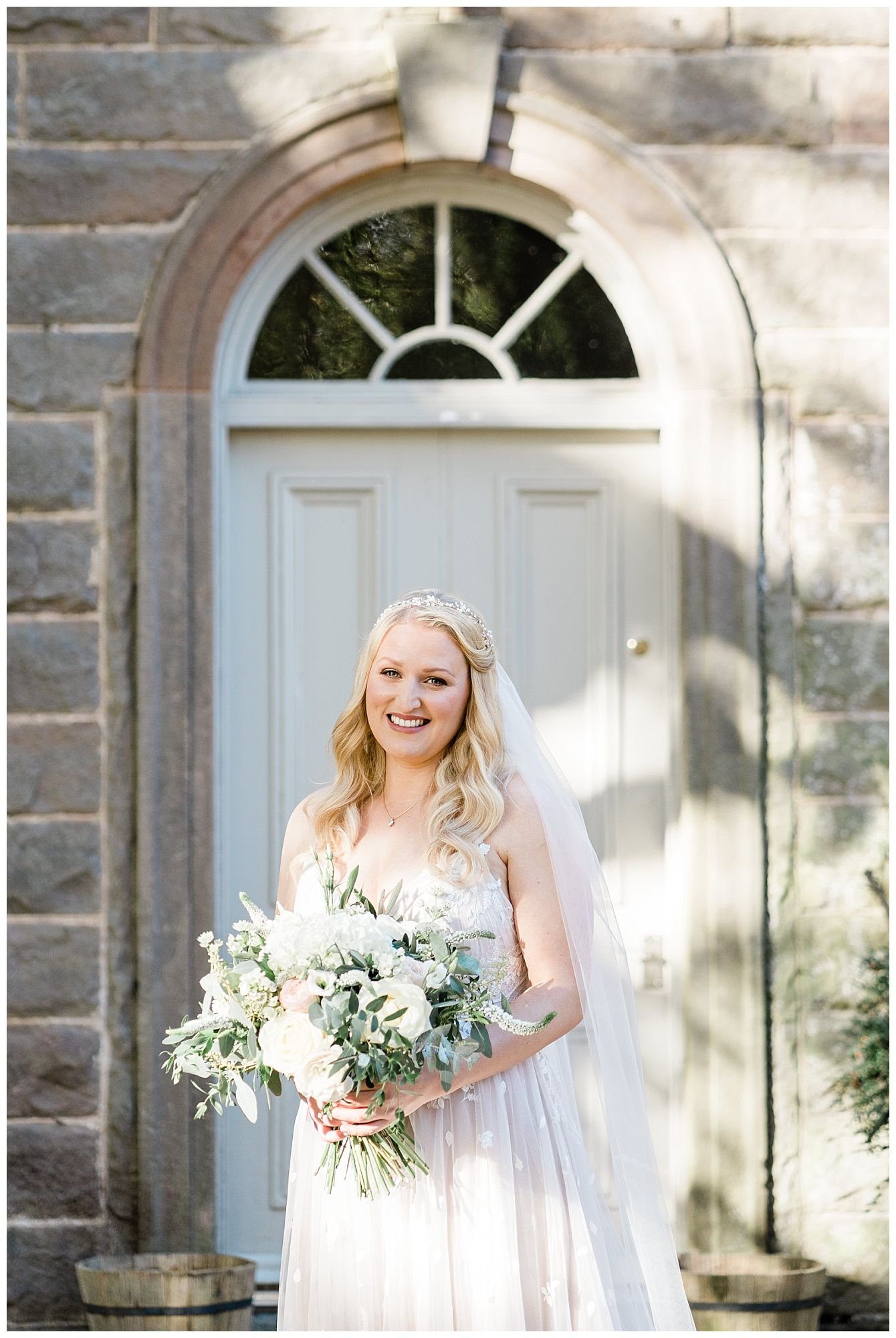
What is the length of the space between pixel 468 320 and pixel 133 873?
2020mm

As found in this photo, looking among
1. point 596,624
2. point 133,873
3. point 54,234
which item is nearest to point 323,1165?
point 133,873

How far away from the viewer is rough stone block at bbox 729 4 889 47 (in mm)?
4590

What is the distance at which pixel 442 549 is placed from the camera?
4699 millimetres

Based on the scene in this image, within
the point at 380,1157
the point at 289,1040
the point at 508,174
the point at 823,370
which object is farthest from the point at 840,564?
the point at 289,1040

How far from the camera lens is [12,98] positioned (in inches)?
179

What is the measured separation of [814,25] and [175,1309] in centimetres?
413

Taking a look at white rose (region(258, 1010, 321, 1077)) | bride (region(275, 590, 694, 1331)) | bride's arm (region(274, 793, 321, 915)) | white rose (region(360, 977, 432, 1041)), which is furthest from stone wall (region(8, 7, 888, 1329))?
white rose (region(360, 977, 432, 1041))

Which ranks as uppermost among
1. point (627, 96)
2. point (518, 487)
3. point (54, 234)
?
point (627, 96)

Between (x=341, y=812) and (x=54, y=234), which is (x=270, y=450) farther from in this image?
(x=341, y=812)

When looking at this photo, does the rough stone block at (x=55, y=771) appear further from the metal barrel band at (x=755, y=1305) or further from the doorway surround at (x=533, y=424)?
the metal barrel band at (x=755, y=1305)

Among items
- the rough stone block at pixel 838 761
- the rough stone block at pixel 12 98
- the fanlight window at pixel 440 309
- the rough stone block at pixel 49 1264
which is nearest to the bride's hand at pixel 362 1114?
the rough stone block at pixel 49 1264

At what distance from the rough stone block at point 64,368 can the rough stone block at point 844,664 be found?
223 centimetres

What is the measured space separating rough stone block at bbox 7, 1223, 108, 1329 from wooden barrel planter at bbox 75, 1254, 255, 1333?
1.41 feet

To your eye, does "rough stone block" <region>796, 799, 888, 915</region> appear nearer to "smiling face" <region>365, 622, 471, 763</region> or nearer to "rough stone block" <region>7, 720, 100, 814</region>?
"smiling face" <region>365, 622, 471, 763</region>
